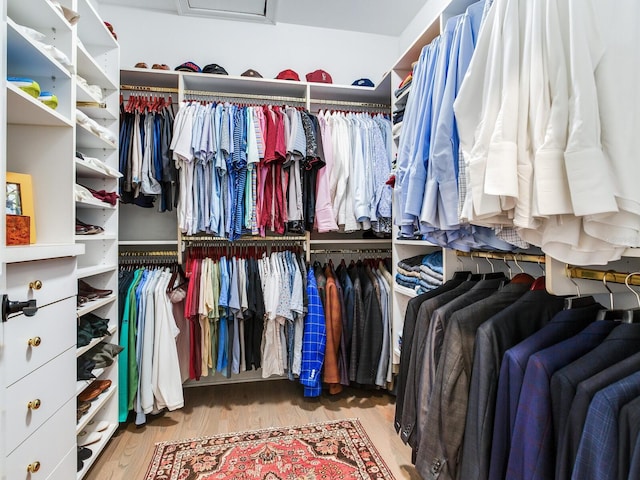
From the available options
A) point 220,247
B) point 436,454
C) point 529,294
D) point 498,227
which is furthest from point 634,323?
point 220,247

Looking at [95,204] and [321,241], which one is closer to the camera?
[95,204]

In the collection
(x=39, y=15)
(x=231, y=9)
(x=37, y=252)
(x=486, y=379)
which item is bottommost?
(x=486, y=379)

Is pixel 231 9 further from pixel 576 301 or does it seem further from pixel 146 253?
pixel 576 301

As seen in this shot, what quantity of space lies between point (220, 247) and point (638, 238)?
205 cm

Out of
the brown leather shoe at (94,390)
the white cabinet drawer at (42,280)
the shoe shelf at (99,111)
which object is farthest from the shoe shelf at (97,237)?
the brown leather shoe at (94,390)

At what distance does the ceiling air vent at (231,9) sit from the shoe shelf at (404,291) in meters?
2.07

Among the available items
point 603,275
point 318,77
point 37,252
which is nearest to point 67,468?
point 37,252

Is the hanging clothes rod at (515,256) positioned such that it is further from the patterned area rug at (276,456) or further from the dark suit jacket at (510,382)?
the patterned area rug at (276,456)

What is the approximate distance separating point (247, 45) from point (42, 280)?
2.16m

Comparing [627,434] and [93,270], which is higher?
[93,270]

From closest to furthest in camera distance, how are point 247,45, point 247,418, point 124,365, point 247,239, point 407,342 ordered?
point 407,342 < point 124,365 < point 247,418 < point 247,239 < point 247,45

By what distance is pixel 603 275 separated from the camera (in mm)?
915

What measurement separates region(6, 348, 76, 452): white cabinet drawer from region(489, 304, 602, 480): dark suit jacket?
1342 mm

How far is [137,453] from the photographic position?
171 centimetres
